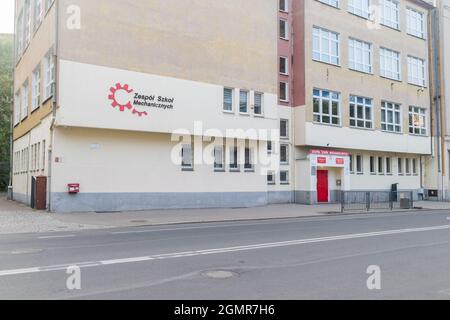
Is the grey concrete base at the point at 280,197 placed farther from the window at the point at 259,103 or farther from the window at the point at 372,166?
the window at the point at 372,166

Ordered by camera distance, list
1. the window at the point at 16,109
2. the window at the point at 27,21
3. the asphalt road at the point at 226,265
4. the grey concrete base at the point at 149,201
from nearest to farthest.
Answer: the asphalt road at the point at 226,265, the grey concrete base at the point at 149,201, the window at the point at 27,21, the window at the point at 16,109

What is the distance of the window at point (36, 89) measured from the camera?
1030 inches

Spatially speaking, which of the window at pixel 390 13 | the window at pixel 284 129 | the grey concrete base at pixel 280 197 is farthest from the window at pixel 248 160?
the window at pixel 390 13

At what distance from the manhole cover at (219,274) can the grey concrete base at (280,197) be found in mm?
22774

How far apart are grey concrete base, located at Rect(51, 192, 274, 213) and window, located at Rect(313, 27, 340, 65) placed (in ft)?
36.5

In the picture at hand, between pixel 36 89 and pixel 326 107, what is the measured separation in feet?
62.8

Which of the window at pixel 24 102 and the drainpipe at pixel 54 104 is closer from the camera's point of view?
the drainpipe at pixel 54 104

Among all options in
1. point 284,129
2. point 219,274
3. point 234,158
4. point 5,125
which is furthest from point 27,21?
point 219,274

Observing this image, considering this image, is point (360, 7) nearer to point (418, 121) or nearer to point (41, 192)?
point (418, 121)

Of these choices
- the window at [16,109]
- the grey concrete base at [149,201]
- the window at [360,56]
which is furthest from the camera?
the window at [360,56]

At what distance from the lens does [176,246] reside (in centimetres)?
1091

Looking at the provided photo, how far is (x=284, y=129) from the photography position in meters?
31.9

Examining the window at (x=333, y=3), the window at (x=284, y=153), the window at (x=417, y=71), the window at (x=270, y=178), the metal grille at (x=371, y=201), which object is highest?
the window at (x=333, y=3)

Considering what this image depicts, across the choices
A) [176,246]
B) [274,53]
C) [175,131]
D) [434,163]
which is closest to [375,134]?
[434,163]
